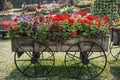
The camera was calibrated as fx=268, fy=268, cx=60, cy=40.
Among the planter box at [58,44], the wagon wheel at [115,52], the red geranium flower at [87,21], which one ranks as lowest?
the wagon wheel at [115,52]

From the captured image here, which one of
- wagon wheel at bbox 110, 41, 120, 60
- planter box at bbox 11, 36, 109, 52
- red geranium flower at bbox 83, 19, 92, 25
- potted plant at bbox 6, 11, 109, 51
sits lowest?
wagon wheel at bbox 110, 41, 120, 60

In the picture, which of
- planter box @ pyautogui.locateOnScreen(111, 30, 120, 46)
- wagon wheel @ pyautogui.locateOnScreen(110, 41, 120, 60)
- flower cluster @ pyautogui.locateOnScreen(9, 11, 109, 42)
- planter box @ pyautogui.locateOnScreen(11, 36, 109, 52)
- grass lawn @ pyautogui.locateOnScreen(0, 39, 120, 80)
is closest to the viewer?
flower cluster @ pyautogui.locateOnScreen(9, 11, 109, 42)

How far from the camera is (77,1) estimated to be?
930 inches

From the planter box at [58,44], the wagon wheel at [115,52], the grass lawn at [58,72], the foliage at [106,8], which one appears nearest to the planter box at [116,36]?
the planter box at [58,44]

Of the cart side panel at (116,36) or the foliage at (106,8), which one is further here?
the foliage at (106,8)

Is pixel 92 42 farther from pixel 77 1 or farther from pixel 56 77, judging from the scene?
pixel 77 1

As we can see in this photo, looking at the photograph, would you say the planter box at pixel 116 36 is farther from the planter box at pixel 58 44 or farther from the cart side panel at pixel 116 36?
the planter box at pixel 58 44

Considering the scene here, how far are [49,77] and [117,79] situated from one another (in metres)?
1.54

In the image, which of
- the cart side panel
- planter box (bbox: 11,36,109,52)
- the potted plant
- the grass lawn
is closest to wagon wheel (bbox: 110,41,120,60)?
the grass lawn

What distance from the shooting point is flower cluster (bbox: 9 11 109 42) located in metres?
5.78

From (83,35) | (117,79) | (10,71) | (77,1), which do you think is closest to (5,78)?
(10,71)

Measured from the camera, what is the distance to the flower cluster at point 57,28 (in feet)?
19.0

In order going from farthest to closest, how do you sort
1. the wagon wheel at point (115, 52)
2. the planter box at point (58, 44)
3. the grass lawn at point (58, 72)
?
1. the wagon wheel at point (115, 52)
2. the grass lawn at point (58, 72)
3. the planter box at point (58, 44)

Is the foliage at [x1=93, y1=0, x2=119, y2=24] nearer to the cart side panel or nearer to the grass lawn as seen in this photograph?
the grass lawn
